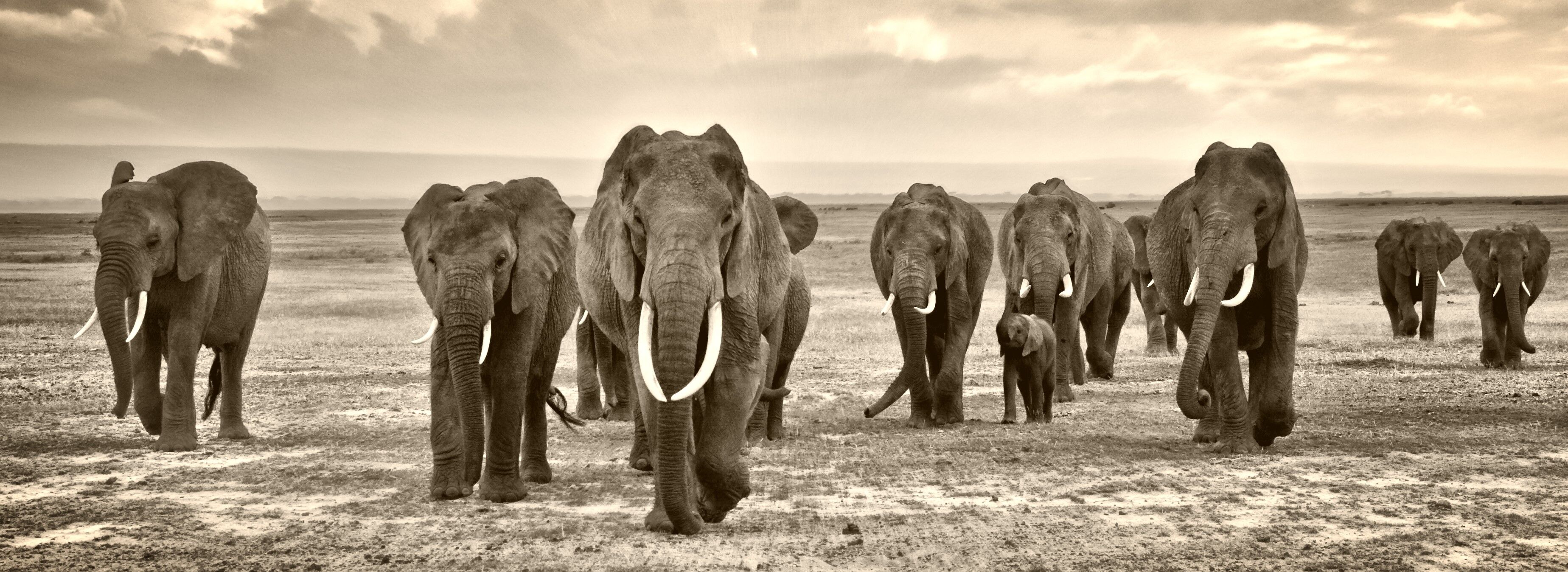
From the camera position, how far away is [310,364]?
2108 cm

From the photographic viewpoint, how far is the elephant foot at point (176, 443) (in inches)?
493

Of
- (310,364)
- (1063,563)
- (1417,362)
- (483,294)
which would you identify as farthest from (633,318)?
(1417,362)

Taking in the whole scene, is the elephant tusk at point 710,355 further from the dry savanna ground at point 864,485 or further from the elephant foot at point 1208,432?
the elephant foot at point 1208,432

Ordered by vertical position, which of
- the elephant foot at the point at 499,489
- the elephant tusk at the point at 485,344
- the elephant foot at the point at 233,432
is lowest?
the elephant foot at the point at 233,432

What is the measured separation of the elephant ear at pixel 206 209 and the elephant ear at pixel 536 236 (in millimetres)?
4304

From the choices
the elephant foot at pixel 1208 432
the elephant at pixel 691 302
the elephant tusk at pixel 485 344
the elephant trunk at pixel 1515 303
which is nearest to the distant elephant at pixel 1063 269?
the elephant foot at pixel 1208 432

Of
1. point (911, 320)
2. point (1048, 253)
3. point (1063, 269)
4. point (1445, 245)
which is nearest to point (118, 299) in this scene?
point (911, 320)

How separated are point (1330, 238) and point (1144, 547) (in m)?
67.8

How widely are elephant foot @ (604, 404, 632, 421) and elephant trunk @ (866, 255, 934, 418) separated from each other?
293cm

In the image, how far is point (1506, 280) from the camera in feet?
68.8

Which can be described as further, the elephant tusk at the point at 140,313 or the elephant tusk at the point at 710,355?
the elephant tusk at the point at 140,313

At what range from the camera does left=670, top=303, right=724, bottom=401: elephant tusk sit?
283 inches

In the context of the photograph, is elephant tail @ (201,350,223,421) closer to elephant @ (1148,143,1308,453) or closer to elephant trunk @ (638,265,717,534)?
elephant trunk @ (638,265,717,534)

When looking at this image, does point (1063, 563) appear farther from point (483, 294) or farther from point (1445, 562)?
point (483, 294)
